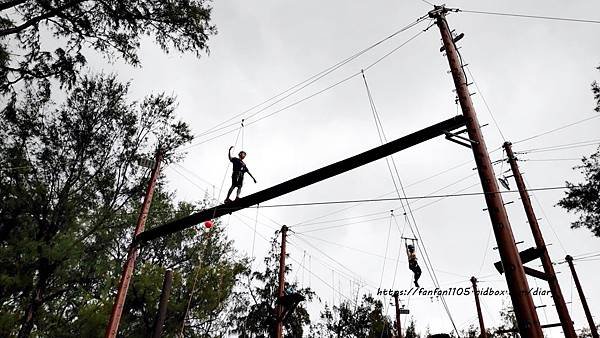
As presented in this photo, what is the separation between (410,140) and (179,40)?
21.6 ft

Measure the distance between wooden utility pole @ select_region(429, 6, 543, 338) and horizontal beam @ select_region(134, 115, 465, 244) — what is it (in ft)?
1.32

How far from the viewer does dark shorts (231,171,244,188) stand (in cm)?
935

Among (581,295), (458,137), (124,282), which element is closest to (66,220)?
(124,282)

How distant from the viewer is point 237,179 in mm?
9391

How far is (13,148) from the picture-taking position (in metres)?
12.8

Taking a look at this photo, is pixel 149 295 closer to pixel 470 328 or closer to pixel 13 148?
pixel 13 148

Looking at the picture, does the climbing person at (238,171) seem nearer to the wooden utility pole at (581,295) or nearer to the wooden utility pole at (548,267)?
the wooden utility pole at (548,267)

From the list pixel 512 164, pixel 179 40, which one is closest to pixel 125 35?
pixel 179 40

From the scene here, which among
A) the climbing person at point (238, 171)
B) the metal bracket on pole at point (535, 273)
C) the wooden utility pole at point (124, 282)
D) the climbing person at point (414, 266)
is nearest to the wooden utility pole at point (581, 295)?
the metal bracket on pole at point (535, 273)

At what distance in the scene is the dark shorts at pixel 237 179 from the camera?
30.7ft

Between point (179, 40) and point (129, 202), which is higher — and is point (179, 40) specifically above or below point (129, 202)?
above

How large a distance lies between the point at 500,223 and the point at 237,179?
629 cm

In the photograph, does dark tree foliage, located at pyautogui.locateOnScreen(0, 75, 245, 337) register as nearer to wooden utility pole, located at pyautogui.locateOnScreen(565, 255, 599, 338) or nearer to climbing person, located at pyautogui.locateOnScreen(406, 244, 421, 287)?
climbing person, located at pyautogui.locateOnScreen(406, 244, 421, 287)

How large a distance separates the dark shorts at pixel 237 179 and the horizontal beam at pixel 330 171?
134 cm
